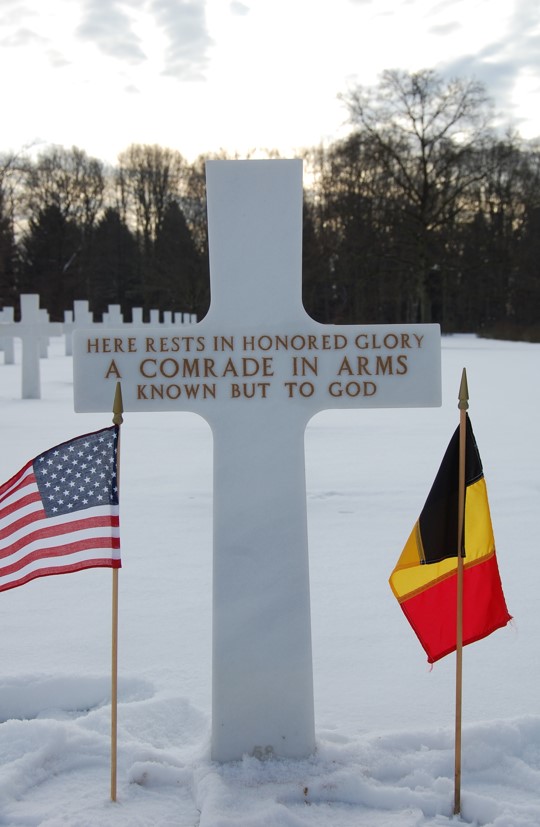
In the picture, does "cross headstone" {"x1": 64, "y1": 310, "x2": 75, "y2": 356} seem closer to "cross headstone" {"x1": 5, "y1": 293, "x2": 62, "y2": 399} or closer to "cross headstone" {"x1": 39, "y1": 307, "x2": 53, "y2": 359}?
"cross headstone" {"x1": 39, "y1": 307, "x2": 53, "y2": 359}

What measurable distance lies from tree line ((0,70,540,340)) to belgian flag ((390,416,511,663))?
109ft

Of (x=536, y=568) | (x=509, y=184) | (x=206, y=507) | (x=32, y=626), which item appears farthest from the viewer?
(x=509, y=184)

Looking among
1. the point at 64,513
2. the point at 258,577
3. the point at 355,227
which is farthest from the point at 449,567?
the point at 355,227

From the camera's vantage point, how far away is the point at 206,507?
591 cm

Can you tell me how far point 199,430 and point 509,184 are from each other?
40956 mm

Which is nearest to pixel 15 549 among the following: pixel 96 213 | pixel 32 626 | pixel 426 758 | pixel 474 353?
pixel 32 626

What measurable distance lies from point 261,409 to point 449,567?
806 millimetres

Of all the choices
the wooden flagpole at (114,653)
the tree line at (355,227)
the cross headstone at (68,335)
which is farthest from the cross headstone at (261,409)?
the tree line at (355,227)

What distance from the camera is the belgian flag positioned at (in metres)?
2.76

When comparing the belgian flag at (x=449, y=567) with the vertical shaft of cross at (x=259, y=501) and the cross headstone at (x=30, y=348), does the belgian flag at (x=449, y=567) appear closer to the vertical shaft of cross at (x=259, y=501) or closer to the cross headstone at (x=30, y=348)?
the vertical shaft of cross at (x=259, y=501)

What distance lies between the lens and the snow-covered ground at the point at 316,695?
260cm

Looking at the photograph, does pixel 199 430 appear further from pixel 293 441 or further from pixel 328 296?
pixel 328 296

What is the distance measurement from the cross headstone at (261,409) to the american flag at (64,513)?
373 mm

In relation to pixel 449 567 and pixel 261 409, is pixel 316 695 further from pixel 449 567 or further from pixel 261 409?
pixel 261 409
